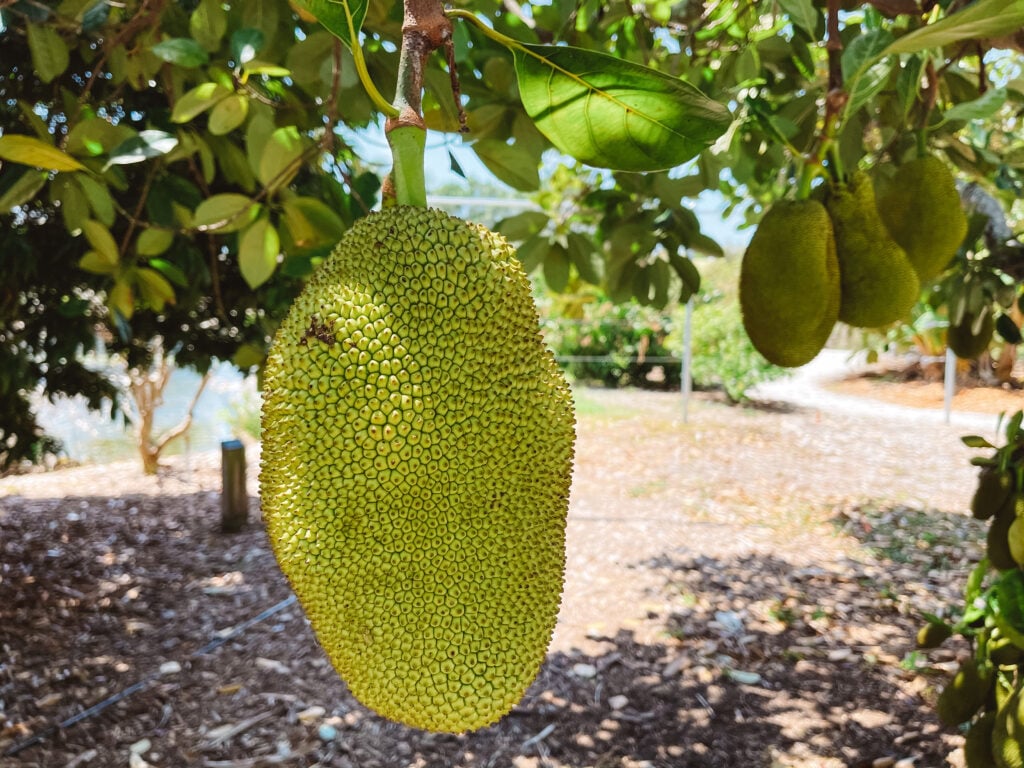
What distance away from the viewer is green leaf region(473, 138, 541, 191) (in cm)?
95

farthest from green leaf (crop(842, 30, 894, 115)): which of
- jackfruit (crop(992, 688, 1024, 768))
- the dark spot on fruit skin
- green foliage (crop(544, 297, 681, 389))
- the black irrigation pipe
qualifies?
green foliage (crop(544, 297, 681, 389))

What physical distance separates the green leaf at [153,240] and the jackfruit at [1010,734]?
1555 mm

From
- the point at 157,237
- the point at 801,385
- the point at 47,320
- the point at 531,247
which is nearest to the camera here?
the point at 157,237

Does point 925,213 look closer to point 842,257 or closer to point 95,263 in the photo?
point 842,257

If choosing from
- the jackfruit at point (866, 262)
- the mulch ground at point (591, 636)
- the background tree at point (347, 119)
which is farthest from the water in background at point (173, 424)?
the jackfruit at point (866, 262)

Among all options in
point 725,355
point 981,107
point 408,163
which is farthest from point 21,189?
point 725,355

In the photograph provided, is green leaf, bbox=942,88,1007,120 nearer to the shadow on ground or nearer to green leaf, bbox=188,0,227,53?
green leaf, bbox=188,0,227,53

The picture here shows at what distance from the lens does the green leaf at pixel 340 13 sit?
19.6 inches

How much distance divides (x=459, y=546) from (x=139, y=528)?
11.7ft

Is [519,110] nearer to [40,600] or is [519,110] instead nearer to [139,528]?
[40,600]

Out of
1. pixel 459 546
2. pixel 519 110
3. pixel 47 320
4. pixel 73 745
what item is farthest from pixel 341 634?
pixel 47 320

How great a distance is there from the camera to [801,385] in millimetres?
9688

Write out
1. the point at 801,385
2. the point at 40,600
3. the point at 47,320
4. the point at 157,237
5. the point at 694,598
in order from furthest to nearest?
1. the point at 801,385
2. the point at 694,598
3. the point at 40,600
4. the point at 47,320
5. the point at 157,237

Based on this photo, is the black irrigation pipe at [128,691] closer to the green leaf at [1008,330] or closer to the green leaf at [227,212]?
the green leaf at [227,212]
